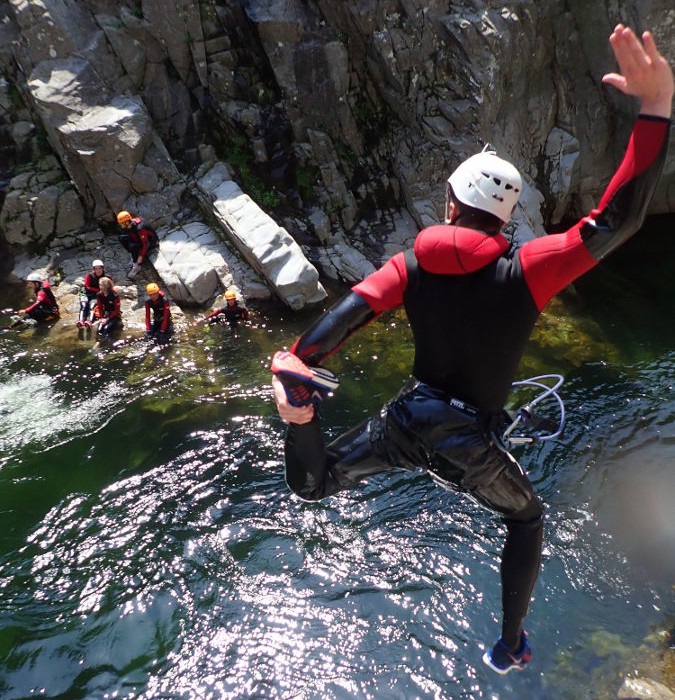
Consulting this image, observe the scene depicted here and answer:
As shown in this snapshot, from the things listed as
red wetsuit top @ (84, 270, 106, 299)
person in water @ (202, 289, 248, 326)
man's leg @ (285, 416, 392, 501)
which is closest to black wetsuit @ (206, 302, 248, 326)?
person in water @ (202, 289, 248, 326)

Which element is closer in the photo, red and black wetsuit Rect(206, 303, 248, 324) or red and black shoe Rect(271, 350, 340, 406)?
red and black shoe Rect(271, 350, 340, 406)

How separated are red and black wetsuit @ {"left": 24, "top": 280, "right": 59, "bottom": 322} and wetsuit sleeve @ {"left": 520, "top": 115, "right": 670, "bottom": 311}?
9964 millimetres

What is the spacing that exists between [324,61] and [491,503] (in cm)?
1074

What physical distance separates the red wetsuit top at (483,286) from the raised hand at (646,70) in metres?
0.06

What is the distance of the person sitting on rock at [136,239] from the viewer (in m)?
10.3

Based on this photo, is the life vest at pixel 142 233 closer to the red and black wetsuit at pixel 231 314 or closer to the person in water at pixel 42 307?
the person in water at pixel 42 307

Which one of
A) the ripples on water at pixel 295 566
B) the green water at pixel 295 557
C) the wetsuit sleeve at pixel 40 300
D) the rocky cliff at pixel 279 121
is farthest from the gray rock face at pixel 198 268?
the ripples on water at pixel 295 566

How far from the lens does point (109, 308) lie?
32.1 feet

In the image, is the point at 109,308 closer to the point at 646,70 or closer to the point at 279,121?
the point at 279,121

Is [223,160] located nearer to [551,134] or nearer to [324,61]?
[324,61]

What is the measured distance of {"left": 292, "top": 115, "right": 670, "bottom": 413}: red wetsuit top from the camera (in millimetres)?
2037

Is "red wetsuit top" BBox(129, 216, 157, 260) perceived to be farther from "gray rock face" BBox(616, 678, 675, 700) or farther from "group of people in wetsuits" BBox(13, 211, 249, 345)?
"gray rock face" BBox(616, 678, 675, 700)

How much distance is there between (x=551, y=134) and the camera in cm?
1128

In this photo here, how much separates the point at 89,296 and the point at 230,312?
2907 mm
